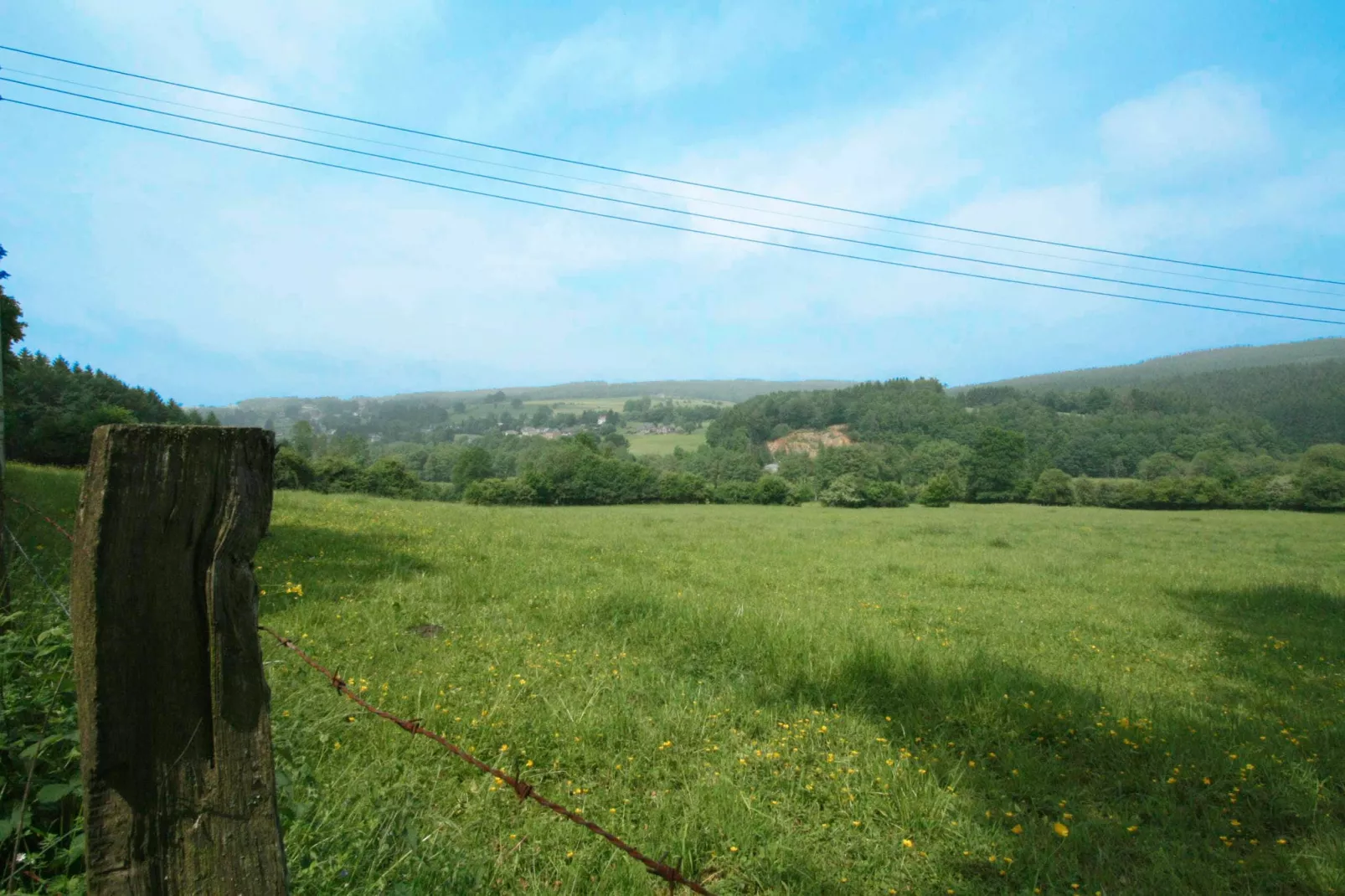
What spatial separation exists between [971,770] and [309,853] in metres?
4.37

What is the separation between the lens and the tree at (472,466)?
6053 cm

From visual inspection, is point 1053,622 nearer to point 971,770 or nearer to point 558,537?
point 971,770

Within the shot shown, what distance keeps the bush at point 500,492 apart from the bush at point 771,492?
19444 millimetres

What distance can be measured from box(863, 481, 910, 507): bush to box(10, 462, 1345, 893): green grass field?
143ft

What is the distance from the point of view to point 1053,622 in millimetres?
10523

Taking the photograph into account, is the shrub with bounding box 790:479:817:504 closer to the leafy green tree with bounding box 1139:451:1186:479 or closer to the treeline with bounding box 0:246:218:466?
the leafy green tree with bounding box 1139:451:1186:479

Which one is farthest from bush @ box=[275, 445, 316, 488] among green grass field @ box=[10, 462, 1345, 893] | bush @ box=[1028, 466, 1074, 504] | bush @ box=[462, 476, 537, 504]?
bush @ box=[1028, 466, 1074, 504]

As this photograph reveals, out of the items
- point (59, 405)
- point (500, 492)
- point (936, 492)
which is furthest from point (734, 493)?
point (59, 405)

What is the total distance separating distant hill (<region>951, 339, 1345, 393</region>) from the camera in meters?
126

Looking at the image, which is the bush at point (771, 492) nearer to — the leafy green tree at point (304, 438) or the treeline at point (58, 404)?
the leafy green tree at point (304, 438)

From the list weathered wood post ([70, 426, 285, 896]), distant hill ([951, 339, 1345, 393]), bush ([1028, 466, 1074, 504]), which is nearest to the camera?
weathered wood post ([70, 426, 285, 896])

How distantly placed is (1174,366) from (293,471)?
7526 inches

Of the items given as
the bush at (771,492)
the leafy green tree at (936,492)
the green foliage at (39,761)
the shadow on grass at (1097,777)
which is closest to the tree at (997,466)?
the leafy green tree at (936,492)

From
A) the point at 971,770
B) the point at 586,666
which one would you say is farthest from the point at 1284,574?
the point at 586,666
